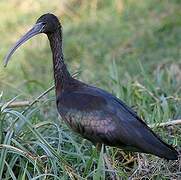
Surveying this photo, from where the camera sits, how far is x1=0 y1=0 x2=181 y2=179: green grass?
14.4ft

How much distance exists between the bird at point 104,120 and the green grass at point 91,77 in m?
0.16

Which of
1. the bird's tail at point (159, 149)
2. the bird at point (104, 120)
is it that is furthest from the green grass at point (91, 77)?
the bird's tail at point (159, 149)

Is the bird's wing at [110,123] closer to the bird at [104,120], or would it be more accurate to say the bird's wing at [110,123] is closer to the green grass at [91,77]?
the bird at [104,120]

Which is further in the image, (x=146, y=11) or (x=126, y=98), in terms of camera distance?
(x=146, y=11)

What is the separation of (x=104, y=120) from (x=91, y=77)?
353cm

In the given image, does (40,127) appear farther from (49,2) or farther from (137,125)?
(49,2)

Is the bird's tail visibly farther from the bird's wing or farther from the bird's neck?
the bird's neck

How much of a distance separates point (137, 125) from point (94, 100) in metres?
0.32

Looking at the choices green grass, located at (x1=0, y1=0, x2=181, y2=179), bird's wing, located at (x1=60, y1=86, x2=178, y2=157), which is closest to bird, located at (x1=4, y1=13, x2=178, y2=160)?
bird's wing, located at (x1=60, y1=86, x2=178, y2=157)

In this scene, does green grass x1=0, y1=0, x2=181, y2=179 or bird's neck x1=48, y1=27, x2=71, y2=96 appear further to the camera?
bird's neck x1=48, y1=27, x2=71, y2=96

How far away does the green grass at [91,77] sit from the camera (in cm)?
438

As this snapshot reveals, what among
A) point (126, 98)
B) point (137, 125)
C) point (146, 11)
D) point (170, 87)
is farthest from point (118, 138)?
point (146, 11)

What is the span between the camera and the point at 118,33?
9.20 meters

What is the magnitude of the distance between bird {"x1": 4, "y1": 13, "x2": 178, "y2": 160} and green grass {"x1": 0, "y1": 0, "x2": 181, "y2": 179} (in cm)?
16
